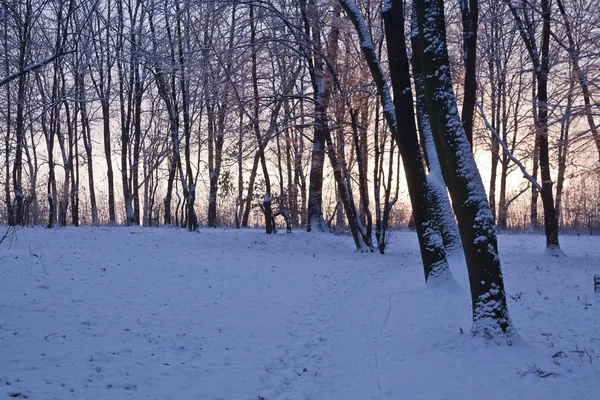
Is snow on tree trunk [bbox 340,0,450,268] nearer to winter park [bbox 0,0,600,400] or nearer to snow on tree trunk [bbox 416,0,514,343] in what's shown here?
winter park [bbox 0,0,600,400]

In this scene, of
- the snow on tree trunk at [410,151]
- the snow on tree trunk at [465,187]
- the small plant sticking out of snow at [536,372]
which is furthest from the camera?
the snow on tree trunk at [410,151]

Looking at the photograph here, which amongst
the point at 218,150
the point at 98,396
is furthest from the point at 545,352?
the point at 218,150

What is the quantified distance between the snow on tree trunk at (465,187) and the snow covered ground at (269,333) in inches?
18.7

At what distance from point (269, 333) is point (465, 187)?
3.90m

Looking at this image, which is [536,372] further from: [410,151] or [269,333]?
[410,151]

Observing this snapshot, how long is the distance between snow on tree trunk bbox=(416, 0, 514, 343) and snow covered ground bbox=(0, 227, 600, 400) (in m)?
0.47

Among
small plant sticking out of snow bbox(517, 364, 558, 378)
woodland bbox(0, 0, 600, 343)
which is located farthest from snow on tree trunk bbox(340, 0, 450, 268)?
small plant sticking out of snow bbox(517, 364, 558, 378)

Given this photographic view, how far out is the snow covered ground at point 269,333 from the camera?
5.12 meters

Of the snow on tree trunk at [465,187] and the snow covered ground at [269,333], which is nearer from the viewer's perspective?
the snow covered ground at [269,333]

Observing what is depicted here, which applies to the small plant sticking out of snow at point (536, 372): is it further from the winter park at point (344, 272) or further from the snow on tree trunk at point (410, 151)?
the snow on tree trunk at point (410, 151)

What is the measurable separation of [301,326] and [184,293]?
288cm

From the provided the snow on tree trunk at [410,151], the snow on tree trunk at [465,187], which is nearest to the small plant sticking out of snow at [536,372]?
the snow on tree trunk at [465,187]

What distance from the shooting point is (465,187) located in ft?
20.8

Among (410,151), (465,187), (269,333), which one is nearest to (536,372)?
(465,187)
